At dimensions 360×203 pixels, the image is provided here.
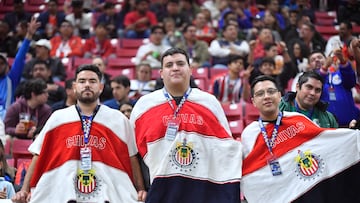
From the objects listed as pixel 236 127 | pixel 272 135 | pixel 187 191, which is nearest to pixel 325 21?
pixel 236 127

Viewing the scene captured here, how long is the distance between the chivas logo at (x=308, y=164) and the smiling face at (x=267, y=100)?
0.37 metres

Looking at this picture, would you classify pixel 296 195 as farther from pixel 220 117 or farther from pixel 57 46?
pixel 57 46

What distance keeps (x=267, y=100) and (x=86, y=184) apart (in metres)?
1.54

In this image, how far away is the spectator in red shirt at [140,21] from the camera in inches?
498

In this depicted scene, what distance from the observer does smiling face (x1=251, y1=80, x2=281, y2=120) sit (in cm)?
541

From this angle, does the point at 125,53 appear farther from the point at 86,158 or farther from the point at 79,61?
the point at 86,158

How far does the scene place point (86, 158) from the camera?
5.08m

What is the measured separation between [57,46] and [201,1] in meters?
3.49

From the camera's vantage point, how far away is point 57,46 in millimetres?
12062

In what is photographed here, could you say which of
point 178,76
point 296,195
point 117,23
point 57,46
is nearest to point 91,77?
point 178,76

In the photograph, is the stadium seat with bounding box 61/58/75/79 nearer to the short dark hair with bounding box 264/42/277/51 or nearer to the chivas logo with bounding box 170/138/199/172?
the short dark hair with bounding box 264/42/277/51

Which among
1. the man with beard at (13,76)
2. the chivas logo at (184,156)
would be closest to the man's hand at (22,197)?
the chivas logo at (184,156)

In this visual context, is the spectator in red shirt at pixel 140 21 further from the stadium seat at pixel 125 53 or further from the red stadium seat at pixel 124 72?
the red stadium seat at pixel 124 72

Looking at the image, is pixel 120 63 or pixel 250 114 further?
pixel 120 63
